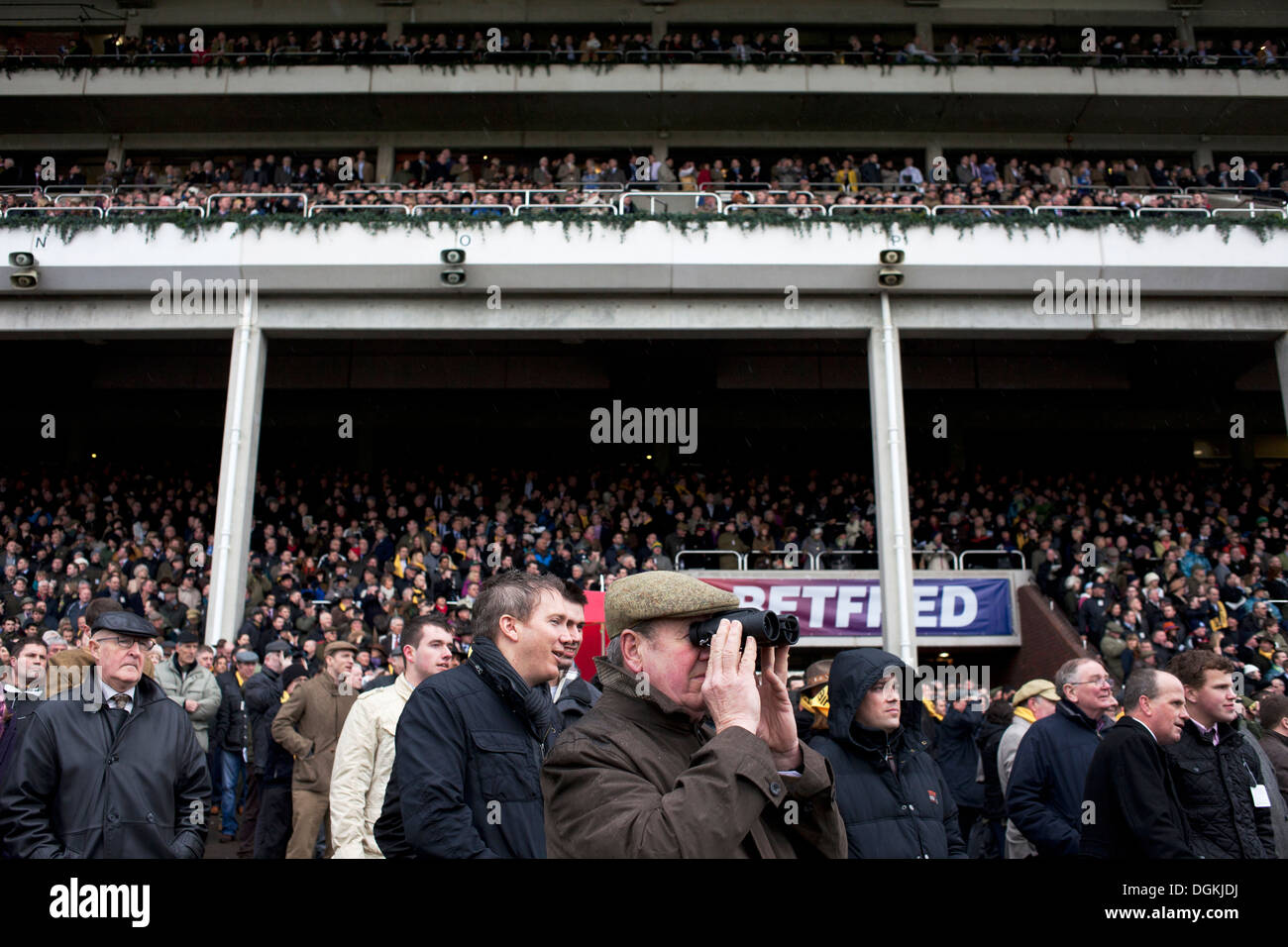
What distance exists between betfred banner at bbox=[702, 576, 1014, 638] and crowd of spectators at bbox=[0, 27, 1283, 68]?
11.9 m

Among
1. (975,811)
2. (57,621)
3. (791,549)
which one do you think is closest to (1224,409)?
(791,549)

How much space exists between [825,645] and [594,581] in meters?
3.97

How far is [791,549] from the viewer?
1628 centimetres

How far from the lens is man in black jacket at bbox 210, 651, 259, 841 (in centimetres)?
923

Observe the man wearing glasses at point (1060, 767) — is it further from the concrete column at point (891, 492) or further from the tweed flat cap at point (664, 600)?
the concrete column at point (891, 492)

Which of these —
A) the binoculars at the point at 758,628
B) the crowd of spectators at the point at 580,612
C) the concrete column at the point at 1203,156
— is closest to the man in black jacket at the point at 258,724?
the crowd of spectators at the point at 580,612

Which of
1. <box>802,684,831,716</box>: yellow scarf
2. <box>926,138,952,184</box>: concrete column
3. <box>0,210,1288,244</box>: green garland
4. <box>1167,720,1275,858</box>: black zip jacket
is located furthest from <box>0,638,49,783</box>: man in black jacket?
<box>926,138,952,184</box>: concrete column

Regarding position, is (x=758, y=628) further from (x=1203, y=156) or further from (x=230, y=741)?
(x=1203, y=156)

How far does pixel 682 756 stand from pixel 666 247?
13845 millimetres

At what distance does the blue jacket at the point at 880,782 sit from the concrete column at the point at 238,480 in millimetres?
12130

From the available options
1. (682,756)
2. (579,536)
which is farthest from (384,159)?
(682,756)

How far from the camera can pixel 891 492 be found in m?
15.3

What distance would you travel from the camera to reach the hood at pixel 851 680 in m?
3.57
